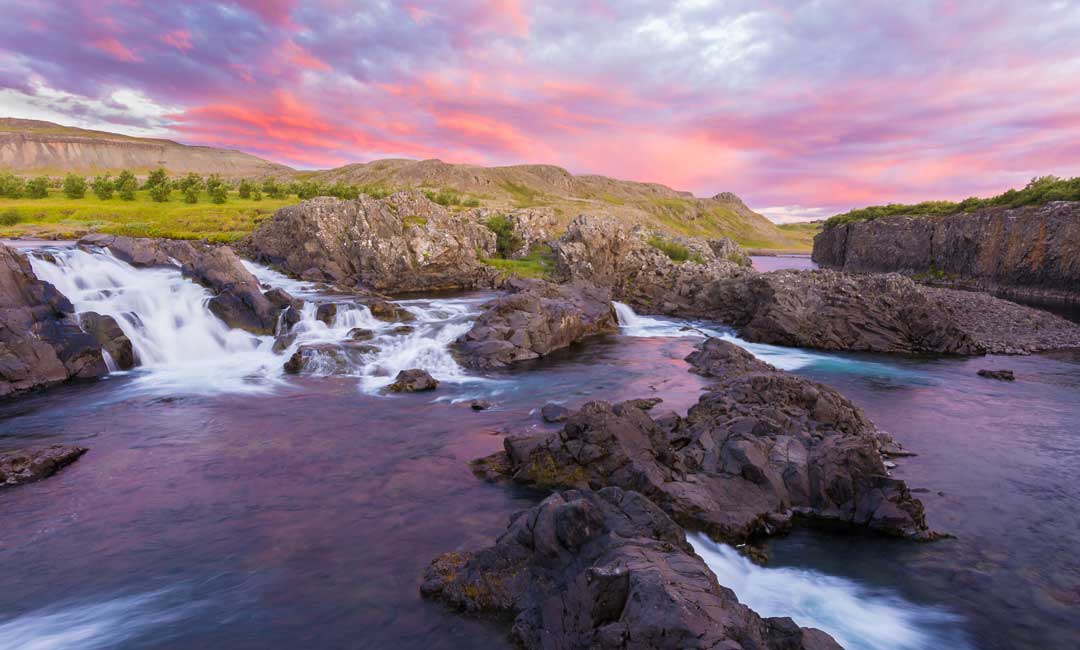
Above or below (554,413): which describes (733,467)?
above

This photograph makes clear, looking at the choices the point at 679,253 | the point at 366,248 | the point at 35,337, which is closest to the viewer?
the point at 35,337

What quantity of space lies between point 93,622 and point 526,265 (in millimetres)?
57493

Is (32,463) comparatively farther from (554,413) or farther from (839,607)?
(839,607)

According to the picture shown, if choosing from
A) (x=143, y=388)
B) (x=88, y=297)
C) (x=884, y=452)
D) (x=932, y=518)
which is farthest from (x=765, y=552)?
(x=88, y=297)

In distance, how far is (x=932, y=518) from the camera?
14078 millimetres

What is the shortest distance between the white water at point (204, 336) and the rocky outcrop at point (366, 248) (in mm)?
16396

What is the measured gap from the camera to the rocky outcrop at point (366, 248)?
53469mm

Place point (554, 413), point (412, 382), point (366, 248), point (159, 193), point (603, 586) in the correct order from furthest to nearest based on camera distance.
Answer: point (159, 193) < point (366, 248) < point (412, 382) < point (554, 413) < point (603, 586)

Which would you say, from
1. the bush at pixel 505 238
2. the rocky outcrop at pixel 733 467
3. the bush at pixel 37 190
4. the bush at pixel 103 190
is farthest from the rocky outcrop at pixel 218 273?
the bush at pixel 37 190

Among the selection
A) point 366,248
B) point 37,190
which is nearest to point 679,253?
point 366,248

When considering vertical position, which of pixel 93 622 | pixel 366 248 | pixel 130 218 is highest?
pixel 130 218

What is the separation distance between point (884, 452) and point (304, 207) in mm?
54725

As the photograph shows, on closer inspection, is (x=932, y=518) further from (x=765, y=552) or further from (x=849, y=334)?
(x=849, y=334)

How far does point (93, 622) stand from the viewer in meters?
9.98
